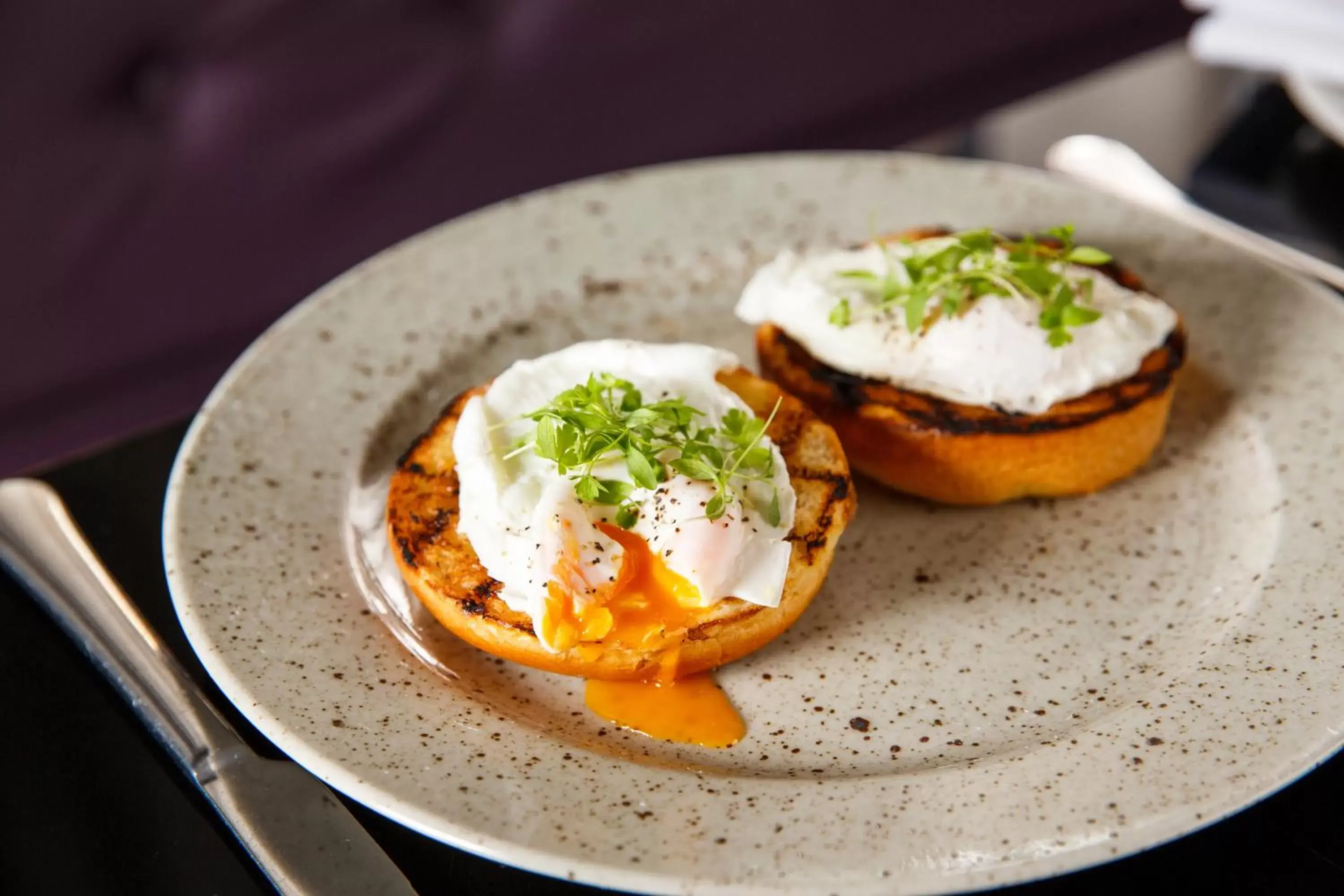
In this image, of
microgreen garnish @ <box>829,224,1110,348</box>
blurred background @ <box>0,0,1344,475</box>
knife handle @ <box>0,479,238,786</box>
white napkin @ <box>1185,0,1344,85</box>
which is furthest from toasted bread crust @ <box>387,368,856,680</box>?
white napkin @ <box>1185,0,1344,85</box>

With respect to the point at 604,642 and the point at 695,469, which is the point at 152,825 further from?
the point at 695,469

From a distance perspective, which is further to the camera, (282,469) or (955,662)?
(282,469)

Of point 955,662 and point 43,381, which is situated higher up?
point 43,381

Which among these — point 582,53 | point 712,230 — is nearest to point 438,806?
point 712,230

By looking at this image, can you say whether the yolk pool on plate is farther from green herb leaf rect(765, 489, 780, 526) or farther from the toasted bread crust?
green herb leaf rect(765, 489, 780, 526)

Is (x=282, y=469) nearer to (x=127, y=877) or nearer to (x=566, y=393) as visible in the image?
(x=566, y=393)

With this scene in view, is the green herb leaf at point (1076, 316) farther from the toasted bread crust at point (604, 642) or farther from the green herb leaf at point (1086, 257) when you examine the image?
the toasted bread crust at point (604, 642)
